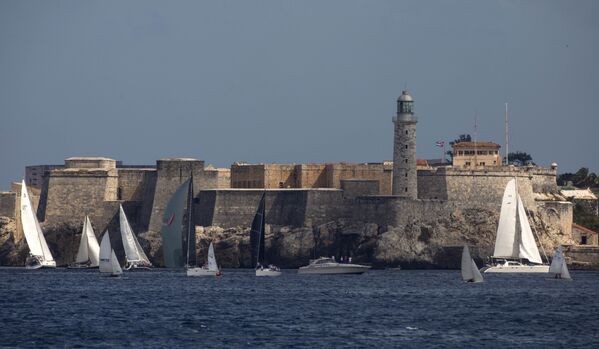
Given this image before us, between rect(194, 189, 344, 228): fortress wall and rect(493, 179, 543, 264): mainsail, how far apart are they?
9.88 meters

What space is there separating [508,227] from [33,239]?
21.9 meters

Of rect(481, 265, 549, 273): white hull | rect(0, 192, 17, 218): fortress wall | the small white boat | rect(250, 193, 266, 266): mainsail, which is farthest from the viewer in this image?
rect(0, 192, 17, 218): fortress wall

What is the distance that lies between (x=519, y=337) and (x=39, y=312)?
15.9 metres

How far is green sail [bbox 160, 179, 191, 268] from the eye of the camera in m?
76.8

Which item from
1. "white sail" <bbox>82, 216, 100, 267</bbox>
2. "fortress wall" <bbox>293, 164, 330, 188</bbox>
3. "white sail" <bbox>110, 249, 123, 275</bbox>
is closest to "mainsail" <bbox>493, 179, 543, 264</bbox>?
"fortress wall" <bbox>293, 164, 330, 188</bbox>

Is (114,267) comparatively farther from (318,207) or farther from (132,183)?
(132,183)

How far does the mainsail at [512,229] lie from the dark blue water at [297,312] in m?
2.35

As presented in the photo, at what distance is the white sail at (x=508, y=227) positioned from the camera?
262ft

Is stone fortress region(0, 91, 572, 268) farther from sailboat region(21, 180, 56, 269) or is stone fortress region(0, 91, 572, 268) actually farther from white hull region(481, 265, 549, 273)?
sailboat region(21, 180, 56, 269)

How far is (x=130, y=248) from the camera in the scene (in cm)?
8244

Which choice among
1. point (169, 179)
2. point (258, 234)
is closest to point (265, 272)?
point (258, 234)

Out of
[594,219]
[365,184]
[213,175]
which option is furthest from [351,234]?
[594,219]

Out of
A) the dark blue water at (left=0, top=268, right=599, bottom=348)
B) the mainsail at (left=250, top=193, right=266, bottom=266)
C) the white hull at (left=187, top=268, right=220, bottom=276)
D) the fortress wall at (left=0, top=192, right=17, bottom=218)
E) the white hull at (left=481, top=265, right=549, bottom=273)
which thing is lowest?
the dark blue water at (left=0, top=268, right=599, bottom=348)

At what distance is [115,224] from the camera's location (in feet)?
297
